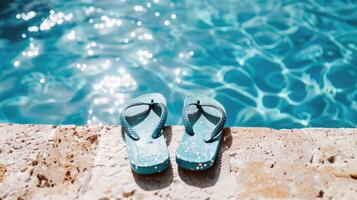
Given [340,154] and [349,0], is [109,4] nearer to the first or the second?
[349,0]

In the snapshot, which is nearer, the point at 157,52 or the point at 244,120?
the point at 244,120

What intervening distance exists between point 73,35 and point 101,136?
2651mm

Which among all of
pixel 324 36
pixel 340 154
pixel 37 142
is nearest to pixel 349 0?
pixel 324 36

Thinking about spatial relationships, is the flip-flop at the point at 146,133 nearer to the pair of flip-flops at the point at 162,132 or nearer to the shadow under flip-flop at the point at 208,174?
the pair of flip-flops at the point at 162,132

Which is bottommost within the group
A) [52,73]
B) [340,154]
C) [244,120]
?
[244,120]

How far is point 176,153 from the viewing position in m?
2.64

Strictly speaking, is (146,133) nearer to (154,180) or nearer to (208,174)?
(154,180)

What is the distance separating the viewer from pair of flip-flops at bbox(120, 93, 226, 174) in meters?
2.58

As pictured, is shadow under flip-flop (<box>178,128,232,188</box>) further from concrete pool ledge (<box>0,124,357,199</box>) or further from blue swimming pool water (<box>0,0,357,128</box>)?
blue swimming pool water (<box>0,0,357,128</box>)

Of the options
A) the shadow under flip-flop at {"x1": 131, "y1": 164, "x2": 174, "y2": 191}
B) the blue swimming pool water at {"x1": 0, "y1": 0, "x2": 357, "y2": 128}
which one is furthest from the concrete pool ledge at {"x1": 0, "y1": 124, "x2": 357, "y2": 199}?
the blue swimming pool water at {"x1": 0, "y1": 0, "x2": 357, "y2": 128}

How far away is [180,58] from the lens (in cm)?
494

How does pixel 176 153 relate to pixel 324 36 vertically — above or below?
above

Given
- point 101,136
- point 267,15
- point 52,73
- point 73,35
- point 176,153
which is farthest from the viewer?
point 267,15

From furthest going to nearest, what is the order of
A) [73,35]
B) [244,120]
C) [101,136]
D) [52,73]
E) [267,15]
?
[267,15], [73,35], [52,73], [244,120], [101,136]
